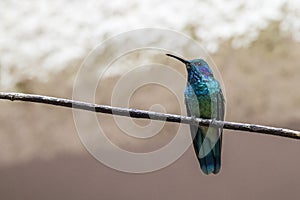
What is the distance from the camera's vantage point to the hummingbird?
7.27 feet

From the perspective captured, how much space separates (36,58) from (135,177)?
2.43ft

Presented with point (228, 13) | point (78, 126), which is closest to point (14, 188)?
point (78, 126)

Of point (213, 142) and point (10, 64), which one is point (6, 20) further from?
point (213, 142)

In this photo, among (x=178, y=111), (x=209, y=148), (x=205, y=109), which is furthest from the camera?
(x=178, y=111)

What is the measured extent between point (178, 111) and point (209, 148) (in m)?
0.69

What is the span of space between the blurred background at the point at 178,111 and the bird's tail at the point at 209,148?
1.97ft

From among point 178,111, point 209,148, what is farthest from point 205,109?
point 178,111

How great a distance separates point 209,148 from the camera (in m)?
2.26

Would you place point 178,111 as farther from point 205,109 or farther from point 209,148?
point 209,148

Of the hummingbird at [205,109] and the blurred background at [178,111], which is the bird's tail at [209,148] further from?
the blurred background at [178,111]

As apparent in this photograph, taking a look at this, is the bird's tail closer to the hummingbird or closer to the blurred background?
the hummingbird

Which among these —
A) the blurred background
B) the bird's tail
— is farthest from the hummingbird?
the blurred background

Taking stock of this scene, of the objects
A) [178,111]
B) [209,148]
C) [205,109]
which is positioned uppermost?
[178,111]

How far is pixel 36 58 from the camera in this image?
126 inches
